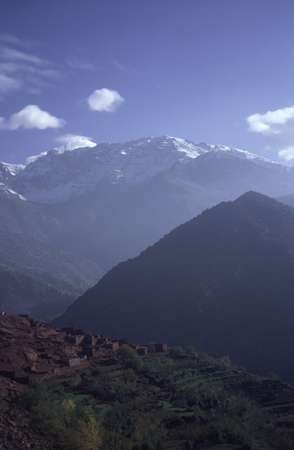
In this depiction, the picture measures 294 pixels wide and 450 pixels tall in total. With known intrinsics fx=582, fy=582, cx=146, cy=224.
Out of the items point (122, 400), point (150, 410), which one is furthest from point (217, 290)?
point (150, 410)

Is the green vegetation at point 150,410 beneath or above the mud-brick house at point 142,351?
beneath

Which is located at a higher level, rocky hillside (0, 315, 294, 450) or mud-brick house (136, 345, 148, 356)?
mud-brick house (136, 345, 148, 356)

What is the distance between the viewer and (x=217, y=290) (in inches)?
3319

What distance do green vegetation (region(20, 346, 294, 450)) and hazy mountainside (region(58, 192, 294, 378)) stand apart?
3021cm

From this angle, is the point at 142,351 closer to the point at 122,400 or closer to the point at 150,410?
the point at 122,400

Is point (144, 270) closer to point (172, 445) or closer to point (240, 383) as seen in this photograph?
point (240, 383)

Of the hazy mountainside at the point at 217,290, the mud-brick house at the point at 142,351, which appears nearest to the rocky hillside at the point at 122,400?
the mud-brick house at the point at 142,351

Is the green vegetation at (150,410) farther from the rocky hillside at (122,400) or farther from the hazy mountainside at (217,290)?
the hazy mountainside at (217,290)

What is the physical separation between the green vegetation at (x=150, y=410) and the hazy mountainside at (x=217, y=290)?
1190 inches

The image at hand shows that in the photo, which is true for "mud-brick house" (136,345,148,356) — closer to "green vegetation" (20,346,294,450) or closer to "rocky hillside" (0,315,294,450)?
"rocky hillside" (0,315,294,450)

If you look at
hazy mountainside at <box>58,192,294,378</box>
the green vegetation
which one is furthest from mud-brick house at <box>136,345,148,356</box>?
hazy mountainside at <box>58,192,294,378</box>

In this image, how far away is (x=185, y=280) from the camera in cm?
8931

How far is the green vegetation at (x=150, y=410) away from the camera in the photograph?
19.3 meters

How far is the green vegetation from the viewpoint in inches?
761
